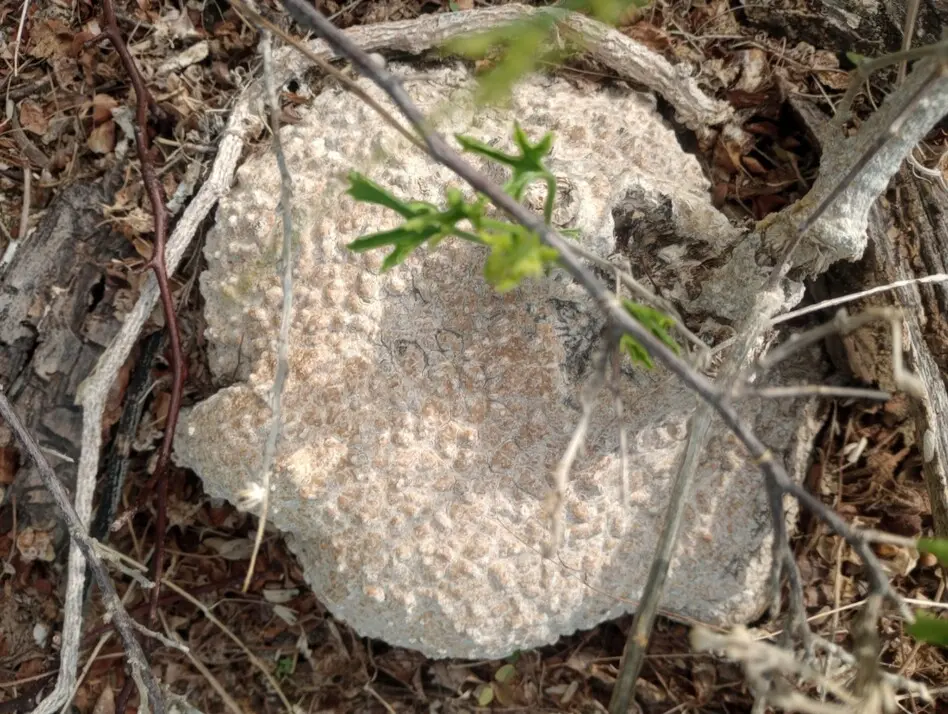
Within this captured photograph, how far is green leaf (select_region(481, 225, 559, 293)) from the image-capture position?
1.23m

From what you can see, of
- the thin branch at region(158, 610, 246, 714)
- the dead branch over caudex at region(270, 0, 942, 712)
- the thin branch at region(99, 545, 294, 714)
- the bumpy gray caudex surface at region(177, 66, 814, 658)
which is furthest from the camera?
the thin branch at region(99, 545, 294, 714)

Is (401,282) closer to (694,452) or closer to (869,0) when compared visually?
(694,452)

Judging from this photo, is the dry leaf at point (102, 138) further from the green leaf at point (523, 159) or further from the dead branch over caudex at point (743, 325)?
the green leaf at point (523, 159)

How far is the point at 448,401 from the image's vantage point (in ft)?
6.44

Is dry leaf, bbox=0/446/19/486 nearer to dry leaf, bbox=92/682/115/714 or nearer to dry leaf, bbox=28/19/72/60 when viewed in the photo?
dry leaf, bbox=92/682/115/714

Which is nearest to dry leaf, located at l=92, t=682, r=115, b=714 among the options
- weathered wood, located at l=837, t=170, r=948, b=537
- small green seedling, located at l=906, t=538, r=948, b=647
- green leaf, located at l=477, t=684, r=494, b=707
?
green leaf, located at l=477, t=684, r=494, b=707

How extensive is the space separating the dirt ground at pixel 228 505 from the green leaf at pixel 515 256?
3.83 feet

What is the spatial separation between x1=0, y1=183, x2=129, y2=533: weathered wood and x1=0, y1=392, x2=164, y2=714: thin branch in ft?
0.80

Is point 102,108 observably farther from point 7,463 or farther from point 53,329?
point 7,463

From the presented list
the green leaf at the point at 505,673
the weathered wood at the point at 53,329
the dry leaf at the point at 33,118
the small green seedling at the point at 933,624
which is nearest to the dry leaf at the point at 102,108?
the dry leaf at the point at 33,118

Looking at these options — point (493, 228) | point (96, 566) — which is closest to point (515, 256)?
point (493, 228)

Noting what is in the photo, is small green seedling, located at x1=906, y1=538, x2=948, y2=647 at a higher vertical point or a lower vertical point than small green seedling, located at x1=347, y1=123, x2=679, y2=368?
lower

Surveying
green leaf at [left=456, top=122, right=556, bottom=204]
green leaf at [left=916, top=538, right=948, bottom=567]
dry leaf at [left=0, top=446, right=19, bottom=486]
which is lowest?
dry leaf at [left=0, top=446, right=19, bottom=486]

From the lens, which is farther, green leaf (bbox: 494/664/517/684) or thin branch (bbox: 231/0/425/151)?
green leaf (bbox: 494/664/517/684)
